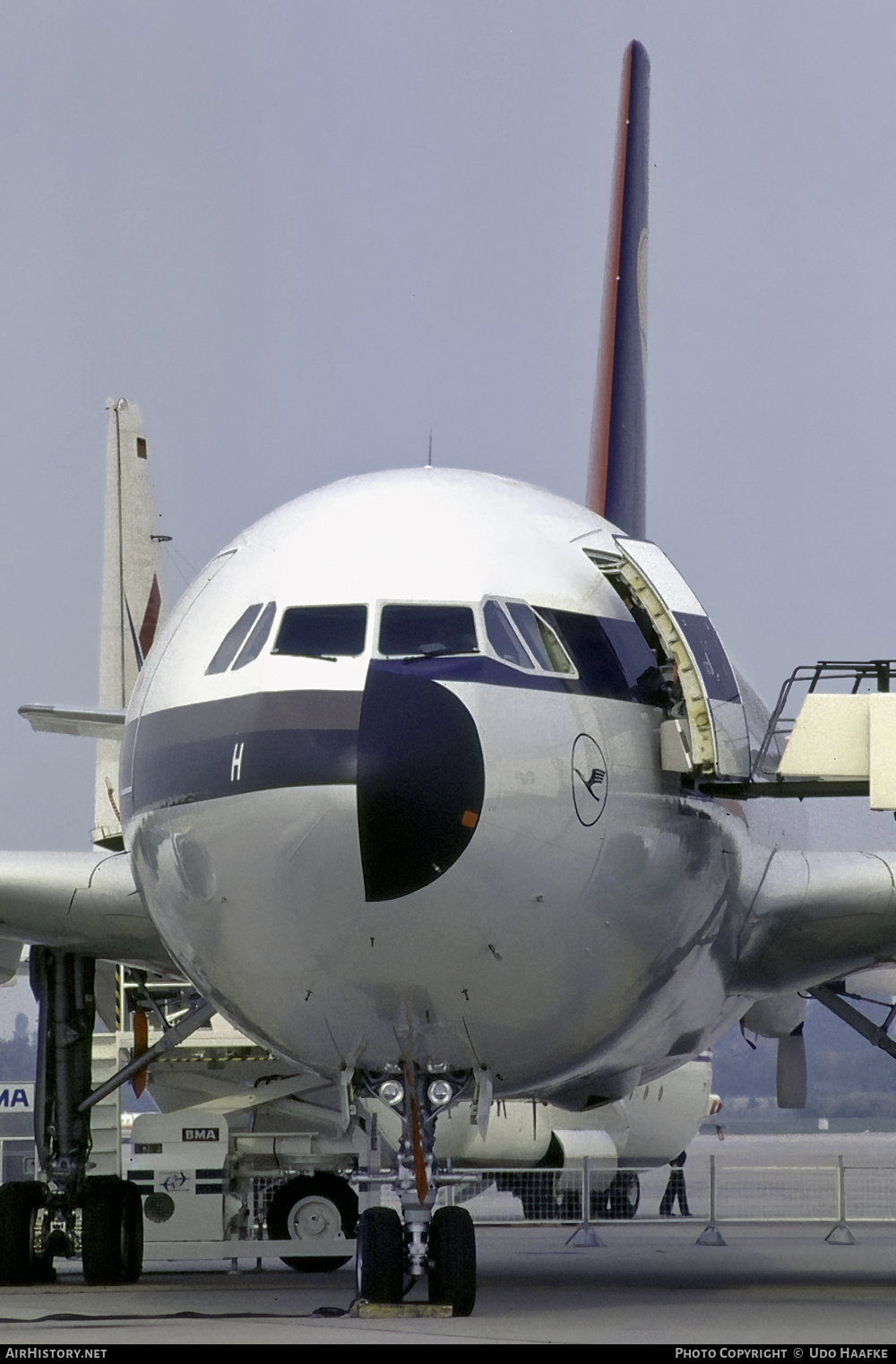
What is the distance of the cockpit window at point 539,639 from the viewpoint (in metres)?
10.8

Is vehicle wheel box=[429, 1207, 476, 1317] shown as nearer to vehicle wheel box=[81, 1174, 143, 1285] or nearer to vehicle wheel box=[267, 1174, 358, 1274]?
vehicle wheel box=[81, 1174, 143, 1285]

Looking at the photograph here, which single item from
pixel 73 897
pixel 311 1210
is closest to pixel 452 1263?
pixel 73 897

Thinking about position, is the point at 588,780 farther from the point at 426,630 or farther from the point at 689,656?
the point at 689,656

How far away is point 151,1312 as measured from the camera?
12.7m

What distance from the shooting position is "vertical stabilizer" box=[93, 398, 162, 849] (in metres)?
29.8

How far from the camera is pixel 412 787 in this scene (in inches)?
387

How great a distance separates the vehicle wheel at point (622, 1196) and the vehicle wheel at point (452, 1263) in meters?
14.2

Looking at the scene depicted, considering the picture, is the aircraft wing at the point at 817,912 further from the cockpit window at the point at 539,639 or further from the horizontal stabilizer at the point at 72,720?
the horizontal stabilizer at the point at 72,720

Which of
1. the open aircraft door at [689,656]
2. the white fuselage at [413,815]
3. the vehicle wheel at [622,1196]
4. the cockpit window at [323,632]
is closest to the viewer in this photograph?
the white fuselage at [413,815]

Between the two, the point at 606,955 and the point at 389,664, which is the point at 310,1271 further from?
the point at 389,664

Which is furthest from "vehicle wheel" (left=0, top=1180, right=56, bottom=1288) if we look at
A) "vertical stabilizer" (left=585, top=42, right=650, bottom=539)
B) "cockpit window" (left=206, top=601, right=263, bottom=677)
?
"vertical stabilizer" (left=585, top=42, right=650, bottom=539)

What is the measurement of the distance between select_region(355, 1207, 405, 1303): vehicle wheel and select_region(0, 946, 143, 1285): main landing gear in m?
5.27

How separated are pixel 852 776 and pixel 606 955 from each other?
2.04 metres

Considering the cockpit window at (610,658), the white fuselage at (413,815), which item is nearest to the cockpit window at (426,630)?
the white fuselage at (413,815)
